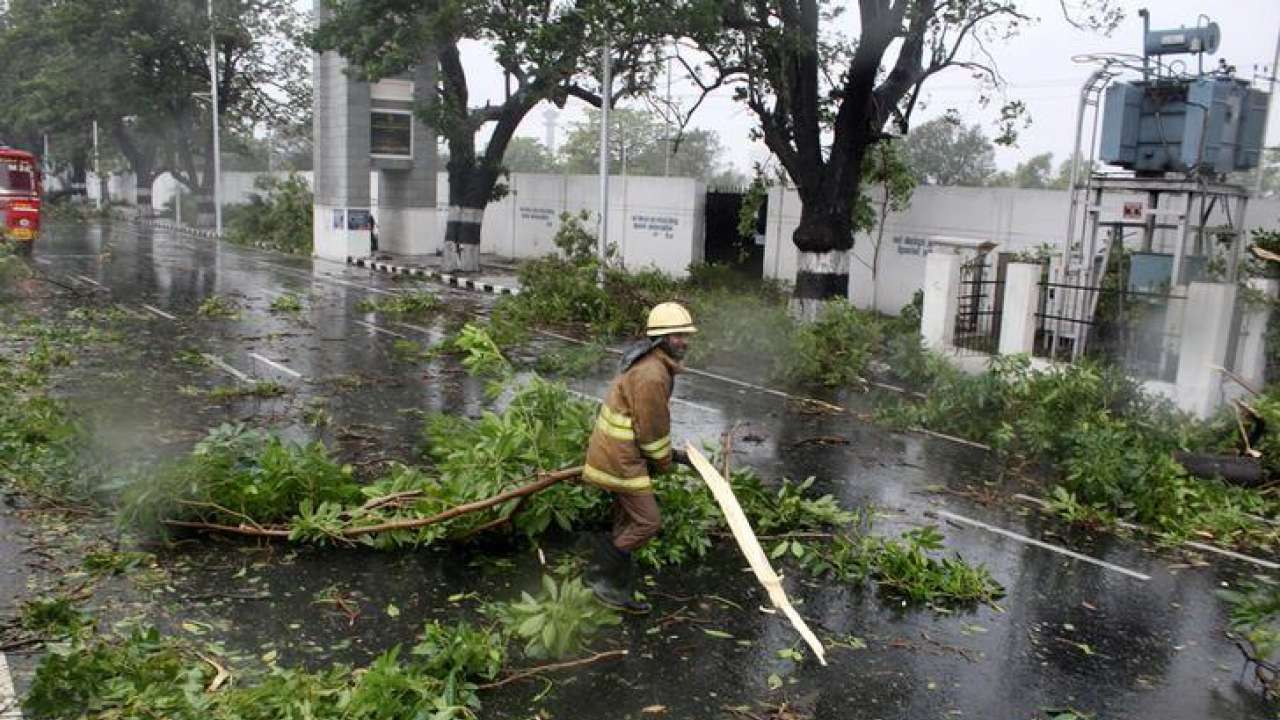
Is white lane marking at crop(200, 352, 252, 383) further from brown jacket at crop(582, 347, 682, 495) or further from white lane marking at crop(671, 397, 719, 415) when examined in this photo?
brown jacket at crop(582, 347, 682, 495)

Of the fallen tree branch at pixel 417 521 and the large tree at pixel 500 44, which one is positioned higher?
the large tree at pixel 500 44

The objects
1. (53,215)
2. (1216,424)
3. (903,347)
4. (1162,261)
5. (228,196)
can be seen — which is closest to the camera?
(1216,424)

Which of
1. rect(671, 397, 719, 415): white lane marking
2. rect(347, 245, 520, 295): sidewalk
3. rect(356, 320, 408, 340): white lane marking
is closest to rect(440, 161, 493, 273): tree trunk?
rect(347, 245, 520, 295): sidewalk

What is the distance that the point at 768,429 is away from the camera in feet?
37.0

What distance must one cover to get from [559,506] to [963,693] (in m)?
2.83

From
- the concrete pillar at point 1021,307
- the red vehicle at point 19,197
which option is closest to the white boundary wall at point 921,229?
the concrete pillar at point 1021,307

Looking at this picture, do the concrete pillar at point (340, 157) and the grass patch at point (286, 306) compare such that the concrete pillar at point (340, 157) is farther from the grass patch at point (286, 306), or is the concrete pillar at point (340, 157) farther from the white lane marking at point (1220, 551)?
the white lane marking at point (1220, 551)

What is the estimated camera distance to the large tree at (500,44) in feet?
64.0

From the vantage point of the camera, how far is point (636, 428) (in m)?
5.93

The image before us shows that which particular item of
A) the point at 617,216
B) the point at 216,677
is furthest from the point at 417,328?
the point at 216,677

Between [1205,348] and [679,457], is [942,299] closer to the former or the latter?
[1205,348]

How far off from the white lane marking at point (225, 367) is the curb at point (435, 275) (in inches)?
369

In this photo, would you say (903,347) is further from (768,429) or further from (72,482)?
(72,482)

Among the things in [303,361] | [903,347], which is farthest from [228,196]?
[903,347]
